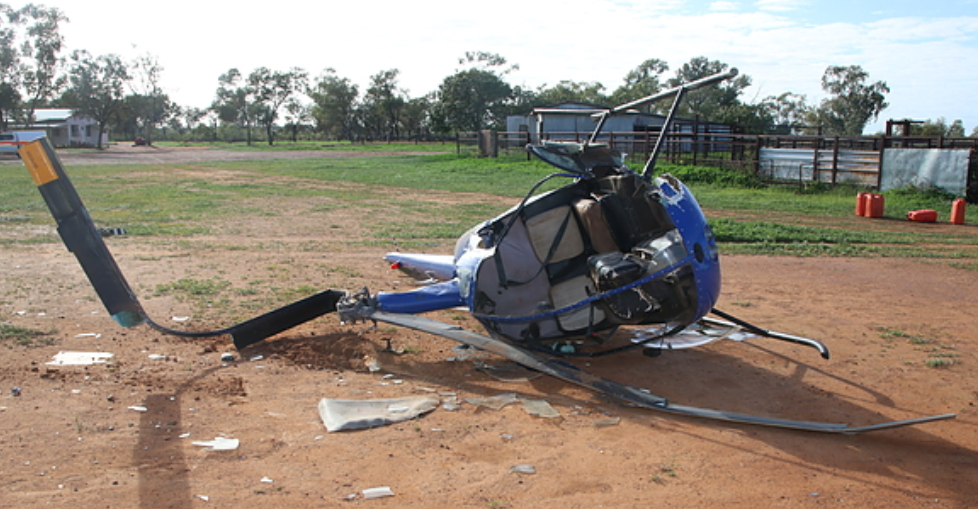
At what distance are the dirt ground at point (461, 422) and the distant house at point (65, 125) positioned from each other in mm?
76418

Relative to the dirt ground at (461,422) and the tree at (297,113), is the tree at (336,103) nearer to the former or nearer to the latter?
the tree at (297,113)

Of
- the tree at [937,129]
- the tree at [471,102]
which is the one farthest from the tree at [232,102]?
the tree at [937,129]

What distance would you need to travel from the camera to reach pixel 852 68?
6153 centimetres

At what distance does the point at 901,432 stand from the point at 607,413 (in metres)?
2.49

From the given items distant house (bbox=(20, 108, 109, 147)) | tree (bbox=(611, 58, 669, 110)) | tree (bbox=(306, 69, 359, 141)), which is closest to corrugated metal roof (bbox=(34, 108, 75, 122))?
distant house (bbox=(20, 108, 109, 147))

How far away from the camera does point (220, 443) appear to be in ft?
18.2

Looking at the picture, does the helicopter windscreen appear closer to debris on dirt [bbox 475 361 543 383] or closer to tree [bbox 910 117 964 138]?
debris on dirt [bbox 475 361 543 383]

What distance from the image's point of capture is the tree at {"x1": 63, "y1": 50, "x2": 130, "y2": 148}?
76.3 meters

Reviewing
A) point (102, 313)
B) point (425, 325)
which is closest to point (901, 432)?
point (425, 325)

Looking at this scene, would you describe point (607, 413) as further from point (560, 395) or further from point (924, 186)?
point (924, 186)

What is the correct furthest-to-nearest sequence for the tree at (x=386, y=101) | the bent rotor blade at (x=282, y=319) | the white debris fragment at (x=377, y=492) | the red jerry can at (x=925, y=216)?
the tree at (x=386, y=101) → the red jerry can at (x=925, y=216) → the bent rotor blade at (x=282, y=319) → the white debris fragment at (x=377, y=492)

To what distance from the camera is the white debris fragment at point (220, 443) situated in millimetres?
5453

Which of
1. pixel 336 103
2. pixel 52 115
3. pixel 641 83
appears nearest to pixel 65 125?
pixel 52 115

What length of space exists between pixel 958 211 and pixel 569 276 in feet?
52.5
